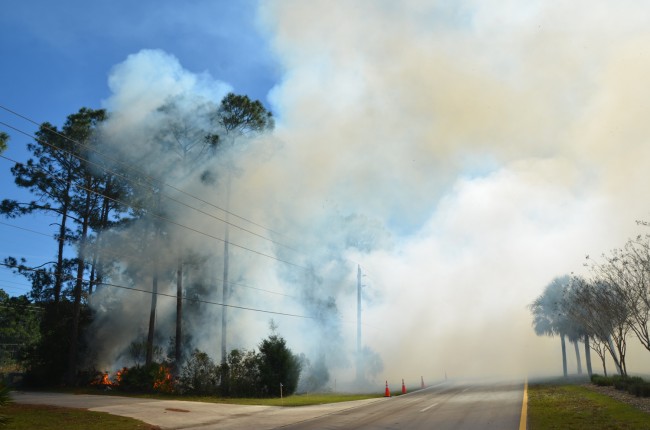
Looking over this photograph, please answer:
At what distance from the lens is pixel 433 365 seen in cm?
5966

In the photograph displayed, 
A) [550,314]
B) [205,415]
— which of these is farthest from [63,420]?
[550,314]

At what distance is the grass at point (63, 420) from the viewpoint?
1415 cm

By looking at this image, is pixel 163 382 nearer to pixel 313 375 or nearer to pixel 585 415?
pixel 313 375

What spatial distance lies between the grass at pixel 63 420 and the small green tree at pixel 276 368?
12891 mm

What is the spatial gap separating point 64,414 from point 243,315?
95.7 ft

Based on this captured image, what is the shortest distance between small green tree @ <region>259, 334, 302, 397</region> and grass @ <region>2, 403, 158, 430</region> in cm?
1289

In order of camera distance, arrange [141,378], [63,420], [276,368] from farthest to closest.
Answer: [141,378] → [276,368] → [63,420]

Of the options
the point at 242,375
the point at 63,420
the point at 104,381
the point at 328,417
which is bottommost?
the point at 104,381

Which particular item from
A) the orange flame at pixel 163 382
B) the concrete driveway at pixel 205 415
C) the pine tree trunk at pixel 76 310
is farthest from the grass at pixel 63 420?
the pine tree trunk at pixel 76 310

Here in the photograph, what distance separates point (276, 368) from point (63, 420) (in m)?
15.6

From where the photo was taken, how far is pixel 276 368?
98.3ft

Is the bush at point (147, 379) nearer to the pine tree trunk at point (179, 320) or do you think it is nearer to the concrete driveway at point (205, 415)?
the pine tree trunk at point (179, 320)

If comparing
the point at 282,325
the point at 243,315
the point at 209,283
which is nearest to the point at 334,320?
the point at 282,325

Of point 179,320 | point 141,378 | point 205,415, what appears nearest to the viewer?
point 205,415
